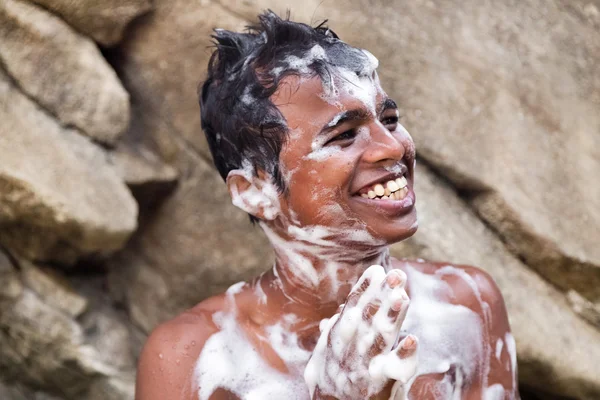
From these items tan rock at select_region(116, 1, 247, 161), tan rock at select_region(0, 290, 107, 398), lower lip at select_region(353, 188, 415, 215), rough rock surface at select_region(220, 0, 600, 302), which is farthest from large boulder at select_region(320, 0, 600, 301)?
tan rock at select_region(0, 290, 107, 398)

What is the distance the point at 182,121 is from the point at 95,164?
1.24 feet

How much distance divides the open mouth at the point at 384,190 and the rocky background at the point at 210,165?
2.67ft

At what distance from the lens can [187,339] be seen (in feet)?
6.28

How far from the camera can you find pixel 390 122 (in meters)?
1.83

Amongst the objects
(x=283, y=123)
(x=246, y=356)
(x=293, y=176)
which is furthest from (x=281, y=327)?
(x=283, y=123)

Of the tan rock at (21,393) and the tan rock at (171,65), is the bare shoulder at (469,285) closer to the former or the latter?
the tan rock at (171,65)

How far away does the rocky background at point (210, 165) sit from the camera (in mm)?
2480

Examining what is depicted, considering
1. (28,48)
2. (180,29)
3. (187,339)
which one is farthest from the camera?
(180,29)

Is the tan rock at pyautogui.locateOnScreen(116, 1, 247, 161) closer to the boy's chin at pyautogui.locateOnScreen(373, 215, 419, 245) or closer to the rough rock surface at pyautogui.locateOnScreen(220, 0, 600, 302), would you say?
the rough rock surface at pyautogui.locateOnScreen(220, 0, 600, 302)

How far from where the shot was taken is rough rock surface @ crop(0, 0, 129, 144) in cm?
246

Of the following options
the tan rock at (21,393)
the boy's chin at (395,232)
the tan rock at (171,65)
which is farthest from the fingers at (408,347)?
the tan rock at (21,393)

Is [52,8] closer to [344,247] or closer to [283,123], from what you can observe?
[283,123]

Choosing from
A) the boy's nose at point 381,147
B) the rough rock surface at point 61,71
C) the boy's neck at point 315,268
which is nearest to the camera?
the boy's nose at point 381,147

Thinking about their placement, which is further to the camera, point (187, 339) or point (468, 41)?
point (468, 41)
